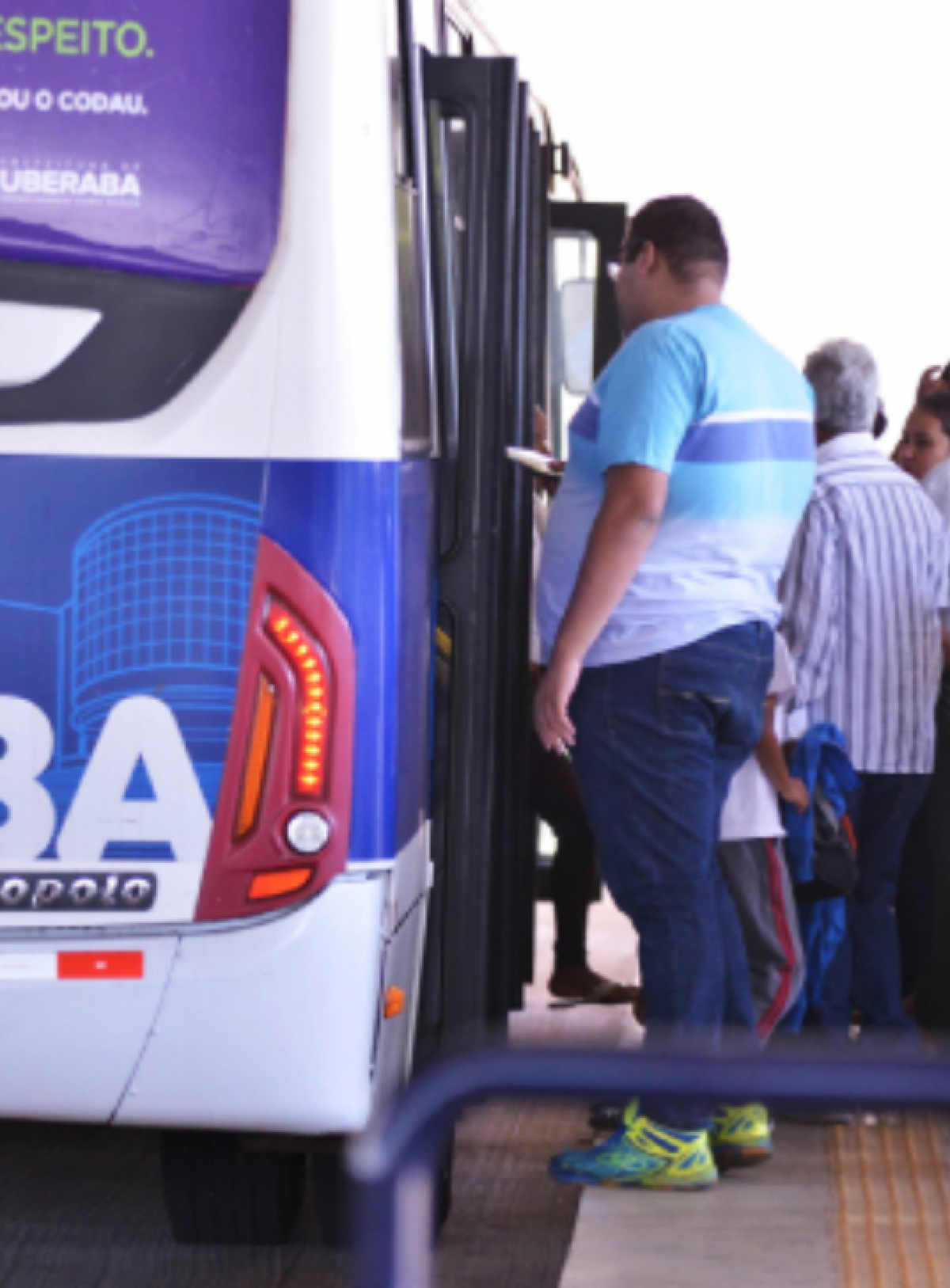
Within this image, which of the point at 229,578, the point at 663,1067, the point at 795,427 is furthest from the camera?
the point at 795,427

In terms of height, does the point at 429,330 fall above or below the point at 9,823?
above

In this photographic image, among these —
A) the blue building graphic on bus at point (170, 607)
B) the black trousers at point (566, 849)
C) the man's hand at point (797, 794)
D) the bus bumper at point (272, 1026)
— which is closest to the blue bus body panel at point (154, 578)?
the blue building graphic on bus at point (170, 607)

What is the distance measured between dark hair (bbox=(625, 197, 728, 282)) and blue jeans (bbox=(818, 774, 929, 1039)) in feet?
4.78

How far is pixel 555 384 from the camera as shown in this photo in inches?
261

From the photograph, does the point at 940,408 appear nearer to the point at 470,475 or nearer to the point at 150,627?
the point at 470,475

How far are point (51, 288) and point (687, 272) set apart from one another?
4.96ft

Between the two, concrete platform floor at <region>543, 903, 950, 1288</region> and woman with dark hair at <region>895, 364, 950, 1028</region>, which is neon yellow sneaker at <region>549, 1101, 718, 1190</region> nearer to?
concrete platform floor at <region>543, 903, 950, 1288</region>

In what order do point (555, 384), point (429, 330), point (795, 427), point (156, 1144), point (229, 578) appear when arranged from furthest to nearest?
point (555, 384)
point (156, 1144)
point (795, 427)
point (429, 330)
point (229, 578)

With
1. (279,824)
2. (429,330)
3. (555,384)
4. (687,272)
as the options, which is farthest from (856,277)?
(279,824)

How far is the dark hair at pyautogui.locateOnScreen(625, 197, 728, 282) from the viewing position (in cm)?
420

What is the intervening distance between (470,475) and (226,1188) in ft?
4.62

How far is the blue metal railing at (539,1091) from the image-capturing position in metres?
1.25

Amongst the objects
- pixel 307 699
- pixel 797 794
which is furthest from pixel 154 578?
→ pixel 797 794

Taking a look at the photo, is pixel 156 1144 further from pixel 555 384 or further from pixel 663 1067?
pixel 663 1067
